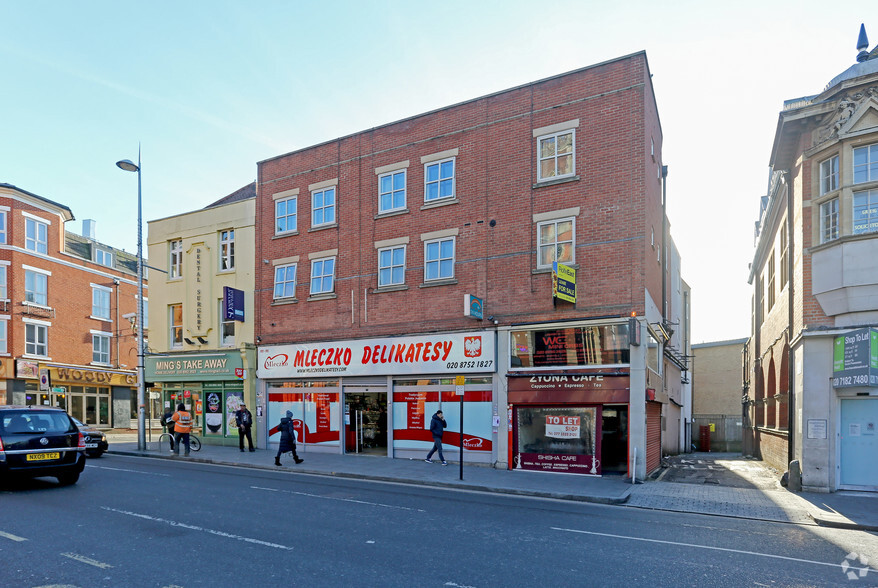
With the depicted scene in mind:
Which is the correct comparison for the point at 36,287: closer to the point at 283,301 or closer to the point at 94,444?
the point at 94,444

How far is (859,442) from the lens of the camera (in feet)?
44.2

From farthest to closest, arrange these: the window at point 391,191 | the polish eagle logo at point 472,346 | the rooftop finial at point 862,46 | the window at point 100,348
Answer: the window at point 100,348, the window at point 391,191, the polish eagle logo at point 472,346, the rooftop finial at point 862,46

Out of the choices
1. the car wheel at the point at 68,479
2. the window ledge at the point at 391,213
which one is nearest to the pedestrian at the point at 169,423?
the car wheel at the point at 68,479

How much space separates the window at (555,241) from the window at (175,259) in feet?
52.0

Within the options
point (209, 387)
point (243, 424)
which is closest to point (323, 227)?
point (243, 424)

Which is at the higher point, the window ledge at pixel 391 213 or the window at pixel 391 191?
the window at pixel 391 191

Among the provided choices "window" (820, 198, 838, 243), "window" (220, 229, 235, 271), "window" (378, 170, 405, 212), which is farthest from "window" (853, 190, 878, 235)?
"window" (220, 229, 235, 271)

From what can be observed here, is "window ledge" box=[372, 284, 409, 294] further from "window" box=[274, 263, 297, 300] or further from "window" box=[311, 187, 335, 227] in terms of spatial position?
"window" box=[274, 263, 297, 300]

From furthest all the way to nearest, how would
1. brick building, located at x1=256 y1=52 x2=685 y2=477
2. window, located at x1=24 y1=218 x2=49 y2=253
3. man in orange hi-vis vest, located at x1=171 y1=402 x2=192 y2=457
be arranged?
window, located at x1=24 y1=218 x2=49 y2=253 < man in orange hi-vis vest, located at x1=171 y1=402 x2=192 y2=457 < brick building, located at x1=256 y1=52 x2=685 y2=477

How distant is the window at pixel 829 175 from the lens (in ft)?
46.5

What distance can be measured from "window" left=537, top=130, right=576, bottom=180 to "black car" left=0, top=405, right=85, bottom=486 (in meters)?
13.2

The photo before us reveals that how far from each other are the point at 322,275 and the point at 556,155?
30.1 ft

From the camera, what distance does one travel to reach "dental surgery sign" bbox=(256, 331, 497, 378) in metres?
17.9

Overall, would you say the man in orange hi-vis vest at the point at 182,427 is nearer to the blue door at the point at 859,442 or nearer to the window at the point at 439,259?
the window at the point at 439,259
